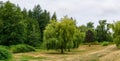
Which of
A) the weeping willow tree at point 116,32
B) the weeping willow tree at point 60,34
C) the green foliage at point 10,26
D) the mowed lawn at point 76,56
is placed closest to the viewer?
the mowed lawn at point 76,56

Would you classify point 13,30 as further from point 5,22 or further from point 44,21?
point 44,21

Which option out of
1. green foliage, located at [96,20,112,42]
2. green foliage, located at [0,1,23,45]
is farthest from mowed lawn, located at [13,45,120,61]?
green foliage, located at [96,20,112,42]

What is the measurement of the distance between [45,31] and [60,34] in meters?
2.30

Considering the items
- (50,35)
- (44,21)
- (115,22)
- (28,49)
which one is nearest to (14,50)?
(28,49)

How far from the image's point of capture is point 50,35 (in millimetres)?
44719

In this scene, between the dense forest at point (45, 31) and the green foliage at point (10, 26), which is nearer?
the dense forest at point (45, 31)

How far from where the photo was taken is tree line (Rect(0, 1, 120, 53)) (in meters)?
44.3

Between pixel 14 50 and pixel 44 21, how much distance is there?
45055 millimetres

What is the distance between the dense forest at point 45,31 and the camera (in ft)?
145

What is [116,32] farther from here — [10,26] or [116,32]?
[10,26]

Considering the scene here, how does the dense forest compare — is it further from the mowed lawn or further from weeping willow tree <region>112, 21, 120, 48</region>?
the mowed lawn

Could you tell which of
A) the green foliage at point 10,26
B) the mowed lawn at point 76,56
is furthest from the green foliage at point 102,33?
the mowed lawn at point 76,56

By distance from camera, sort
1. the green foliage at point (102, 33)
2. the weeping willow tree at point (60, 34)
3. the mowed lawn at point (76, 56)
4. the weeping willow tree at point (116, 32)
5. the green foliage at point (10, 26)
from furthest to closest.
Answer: the green foliage at point (102, 33) → the green foliage at point (10, 26) → the weeping willow tree at point (60, 34) → the weeping willow tree at point (116, 32) → the mowed lawn at point (76, 56)

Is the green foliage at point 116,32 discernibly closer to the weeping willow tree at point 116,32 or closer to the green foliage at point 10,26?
the weeping willow tree at point 116,32
